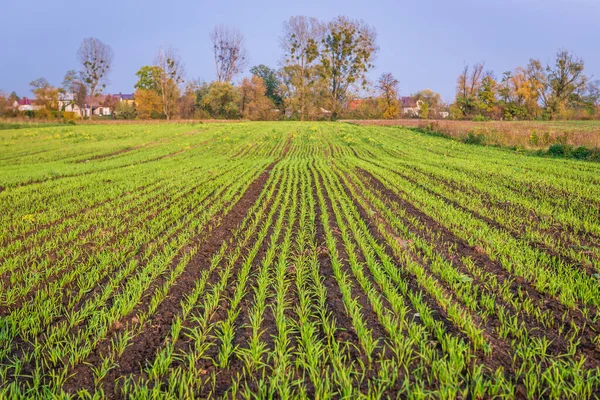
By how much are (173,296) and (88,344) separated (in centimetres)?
113

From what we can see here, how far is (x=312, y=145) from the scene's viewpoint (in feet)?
81.8

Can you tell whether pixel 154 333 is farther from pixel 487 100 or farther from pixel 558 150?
pixel 487 100

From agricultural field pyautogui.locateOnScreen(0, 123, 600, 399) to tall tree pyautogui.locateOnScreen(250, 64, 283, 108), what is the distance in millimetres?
66009

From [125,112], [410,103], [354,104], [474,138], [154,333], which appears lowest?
[154,333]

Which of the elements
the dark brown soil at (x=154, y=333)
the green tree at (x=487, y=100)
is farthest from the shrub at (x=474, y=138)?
the green tree at (x=487, y=100)

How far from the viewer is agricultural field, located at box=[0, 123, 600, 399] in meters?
2.84

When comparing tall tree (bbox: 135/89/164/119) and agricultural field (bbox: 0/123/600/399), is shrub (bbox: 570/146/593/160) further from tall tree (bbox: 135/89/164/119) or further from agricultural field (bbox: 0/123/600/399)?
tall tree (bbox: 135/89/164/119)

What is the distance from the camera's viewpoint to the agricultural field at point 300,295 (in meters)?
2.84

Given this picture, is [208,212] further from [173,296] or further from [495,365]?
[495,365]

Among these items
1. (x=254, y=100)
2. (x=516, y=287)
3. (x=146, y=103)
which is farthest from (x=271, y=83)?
(x=516, y=287)

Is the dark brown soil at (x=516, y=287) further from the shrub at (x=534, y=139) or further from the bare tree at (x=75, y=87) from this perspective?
the bare tree at (x=75, y=87)

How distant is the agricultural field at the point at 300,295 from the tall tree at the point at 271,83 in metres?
66.0

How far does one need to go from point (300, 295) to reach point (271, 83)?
249 feet

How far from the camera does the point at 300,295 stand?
4.14 metres
